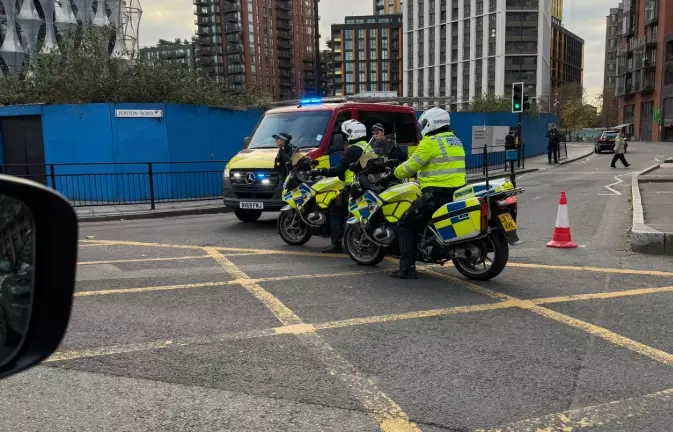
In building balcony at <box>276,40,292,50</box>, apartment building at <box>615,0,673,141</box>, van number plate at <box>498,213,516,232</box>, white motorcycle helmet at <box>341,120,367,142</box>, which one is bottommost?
van number plate at <box>498,213,516,232</box>

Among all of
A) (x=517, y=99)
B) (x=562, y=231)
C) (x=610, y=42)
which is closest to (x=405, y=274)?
(x=562, y=231)

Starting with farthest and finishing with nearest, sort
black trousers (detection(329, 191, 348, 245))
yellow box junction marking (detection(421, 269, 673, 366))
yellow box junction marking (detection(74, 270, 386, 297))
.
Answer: black trousers (detection(329, 191, 348, 245))
yellow box junction marking (detection(74, 270, 386, 297))
yellow box junction marking (detection(421, 269, 673, 366))

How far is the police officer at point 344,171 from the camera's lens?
7.88 meters

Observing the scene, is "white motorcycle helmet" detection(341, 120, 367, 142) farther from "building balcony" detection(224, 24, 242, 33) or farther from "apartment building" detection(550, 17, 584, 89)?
"building balcony" detection(224, 24, 242, 33)

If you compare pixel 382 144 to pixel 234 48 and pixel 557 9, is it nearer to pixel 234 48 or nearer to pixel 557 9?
pixel 234 48

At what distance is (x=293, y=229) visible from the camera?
896cm

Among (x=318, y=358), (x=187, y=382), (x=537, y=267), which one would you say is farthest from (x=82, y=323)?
(x=537, y=267)

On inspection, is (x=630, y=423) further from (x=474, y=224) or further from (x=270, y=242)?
(x=270, y=242)

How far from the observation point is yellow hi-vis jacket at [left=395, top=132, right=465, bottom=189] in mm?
6348

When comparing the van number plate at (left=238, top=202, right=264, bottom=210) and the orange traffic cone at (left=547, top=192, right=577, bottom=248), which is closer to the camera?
the orange traffic cone at (left=547, top=192, right=577, bottom=248)

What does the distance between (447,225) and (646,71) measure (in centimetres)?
8585

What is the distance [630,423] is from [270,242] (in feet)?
22.0

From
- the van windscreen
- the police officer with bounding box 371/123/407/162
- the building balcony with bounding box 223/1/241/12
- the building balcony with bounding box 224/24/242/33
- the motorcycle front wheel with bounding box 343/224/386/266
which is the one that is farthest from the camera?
the building balcony with bounding box 224/24/242/33

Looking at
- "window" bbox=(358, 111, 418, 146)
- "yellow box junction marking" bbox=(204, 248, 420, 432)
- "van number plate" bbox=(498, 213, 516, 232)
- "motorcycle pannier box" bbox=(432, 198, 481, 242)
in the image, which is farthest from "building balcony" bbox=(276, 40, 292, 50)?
"yellow box junction marking" bbox=(204, 248, 420, 432)
